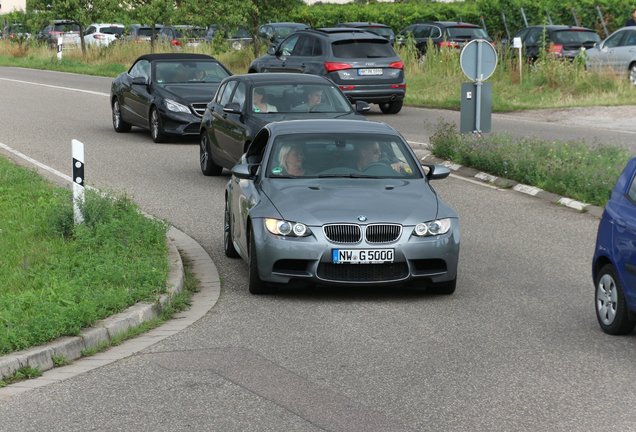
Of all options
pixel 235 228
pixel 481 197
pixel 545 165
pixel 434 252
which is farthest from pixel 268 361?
pixel 545 165

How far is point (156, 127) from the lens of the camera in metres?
25.2

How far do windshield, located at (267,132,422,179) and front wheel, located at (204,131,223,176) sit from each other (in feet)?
24.4

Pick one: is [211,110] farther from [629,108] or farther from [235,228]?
[629,108]

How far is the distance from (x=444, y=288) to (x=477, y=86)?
11.2 m

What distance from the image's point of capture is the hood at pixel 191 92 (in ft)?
81.0

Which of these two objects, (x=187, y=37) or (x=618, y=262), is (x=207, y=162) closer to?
(x=618, y=262)

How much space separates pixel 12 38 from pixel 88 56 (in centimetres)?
1213

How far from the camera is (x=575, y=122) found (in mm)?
29172

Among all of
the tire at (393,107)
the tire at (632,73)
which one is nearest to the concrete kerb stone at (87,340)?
the tire at (393,107)

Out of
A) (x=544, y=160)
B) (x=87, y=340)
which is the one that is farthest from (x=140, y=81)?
(x=87, y=340)

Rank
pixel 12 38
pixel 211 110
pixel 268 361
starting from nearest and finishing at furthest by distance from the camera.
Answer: pixel 268 361 → pixel 211 110 → pixel 12 38

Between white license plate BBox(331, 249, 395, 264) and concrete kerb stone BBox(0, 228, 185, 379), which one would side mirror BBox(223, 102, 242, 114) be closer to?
concrete kerb stone BBox(0, 228, 185, 379)

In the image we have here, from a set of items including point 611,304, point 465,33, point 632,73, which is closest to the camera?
point 611,304

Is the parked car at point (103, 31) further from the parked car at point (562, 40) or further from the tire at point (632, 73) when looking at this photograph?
the tire at point (632, 73)
